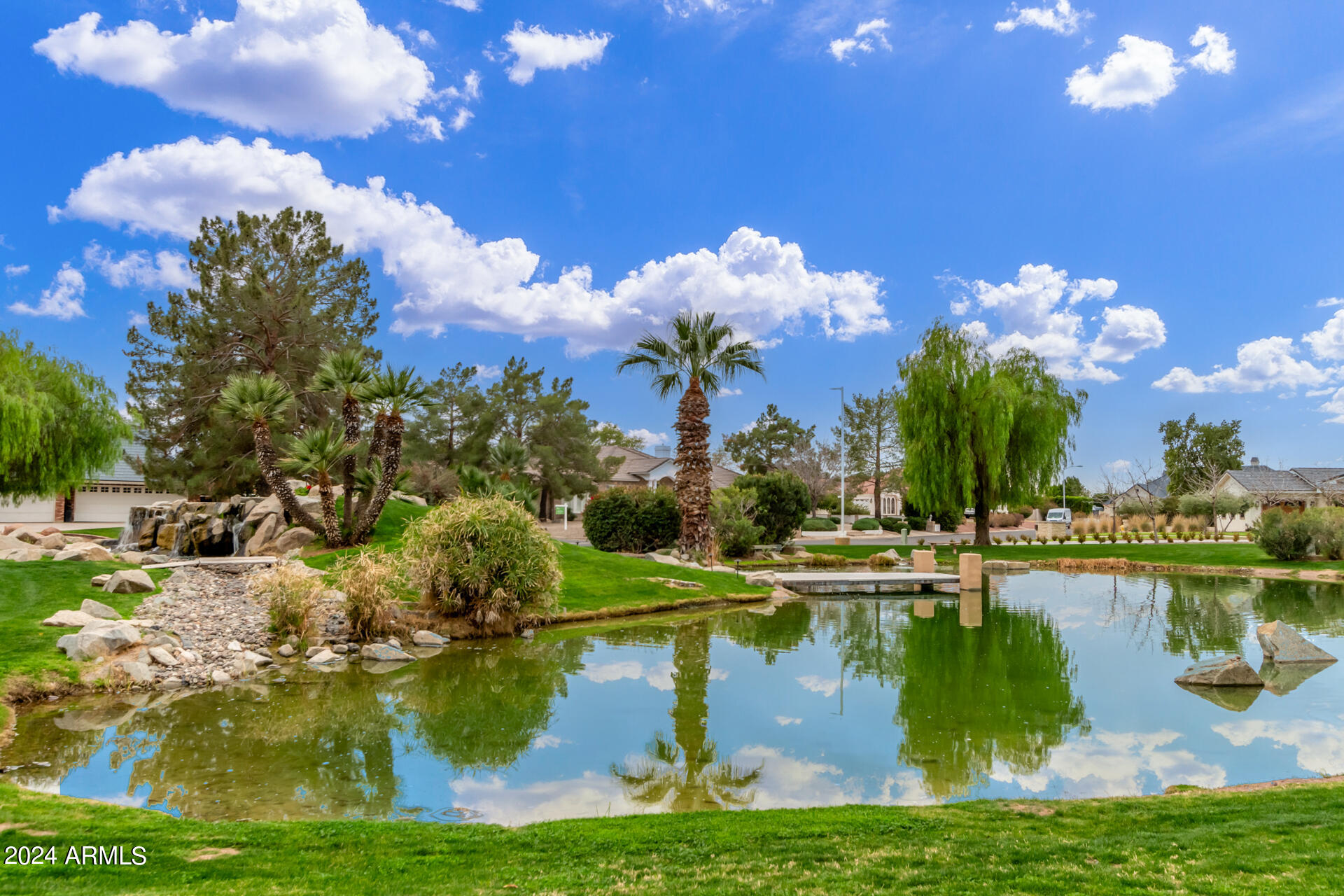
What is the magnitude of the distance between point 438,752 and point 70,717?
4.78 m

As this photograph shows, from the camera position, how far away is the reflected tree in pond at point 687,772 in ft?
24.1

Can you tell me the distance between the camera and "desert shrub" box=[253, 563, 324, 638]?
13586 mm

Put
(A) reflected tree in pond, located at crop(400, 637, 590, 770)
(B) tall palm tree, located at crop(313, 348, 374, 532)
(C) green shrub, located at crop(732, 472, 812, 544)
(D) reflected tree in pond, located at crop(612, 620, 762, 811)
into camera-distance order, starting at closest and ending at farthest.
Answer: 1. (D) reflected tree in pond, located at crop(612, 620, 762, 811)
2. (A) reflected tree in pond, located at crop(400, 637, 590, 770)
3. (B) tall palm tree, located at crop(313, 348, 374, 532)
4. (C) green shrub, located at crop(732, 472, 812, 544)

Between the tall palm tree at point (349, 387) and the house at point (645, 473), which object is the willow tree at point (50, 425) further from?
the house at point (645, 473)

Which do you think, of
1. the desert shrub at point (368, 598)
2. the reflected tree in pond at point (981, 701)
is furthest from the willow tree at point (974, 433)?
the desert shrub at point (368, 598)

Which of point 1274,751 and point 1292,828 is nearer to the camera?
point 1292,828

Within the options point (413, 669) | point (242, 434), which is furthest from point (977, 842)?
point (242, 434)

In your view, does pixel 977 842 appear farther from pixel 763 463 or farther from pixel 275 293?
pixel 763 463

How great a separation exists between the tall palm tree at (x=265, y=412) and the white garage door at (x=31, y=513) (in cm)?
3001

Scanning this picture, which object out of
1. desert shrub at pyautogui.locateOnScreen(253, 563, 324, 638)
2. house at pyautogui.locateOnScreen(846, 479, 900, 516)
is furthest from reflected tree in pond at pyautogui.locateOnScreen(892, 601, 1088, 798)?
house at pyautogui.locateOnScreen(846, 479, 900, 516)

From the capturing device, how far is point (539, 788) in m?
7.57

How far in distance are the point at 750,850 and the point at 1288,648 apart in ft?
41.4

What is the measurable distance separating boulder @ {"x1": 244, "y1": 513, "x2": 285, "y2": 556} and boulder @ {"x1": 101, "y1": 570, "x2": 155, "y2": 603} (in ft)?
23.4

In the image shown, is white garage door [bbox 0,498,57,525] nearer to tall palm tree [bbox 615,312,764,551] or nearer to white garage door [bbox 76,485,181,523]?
white garage door [bbox 76,485,181,523]
